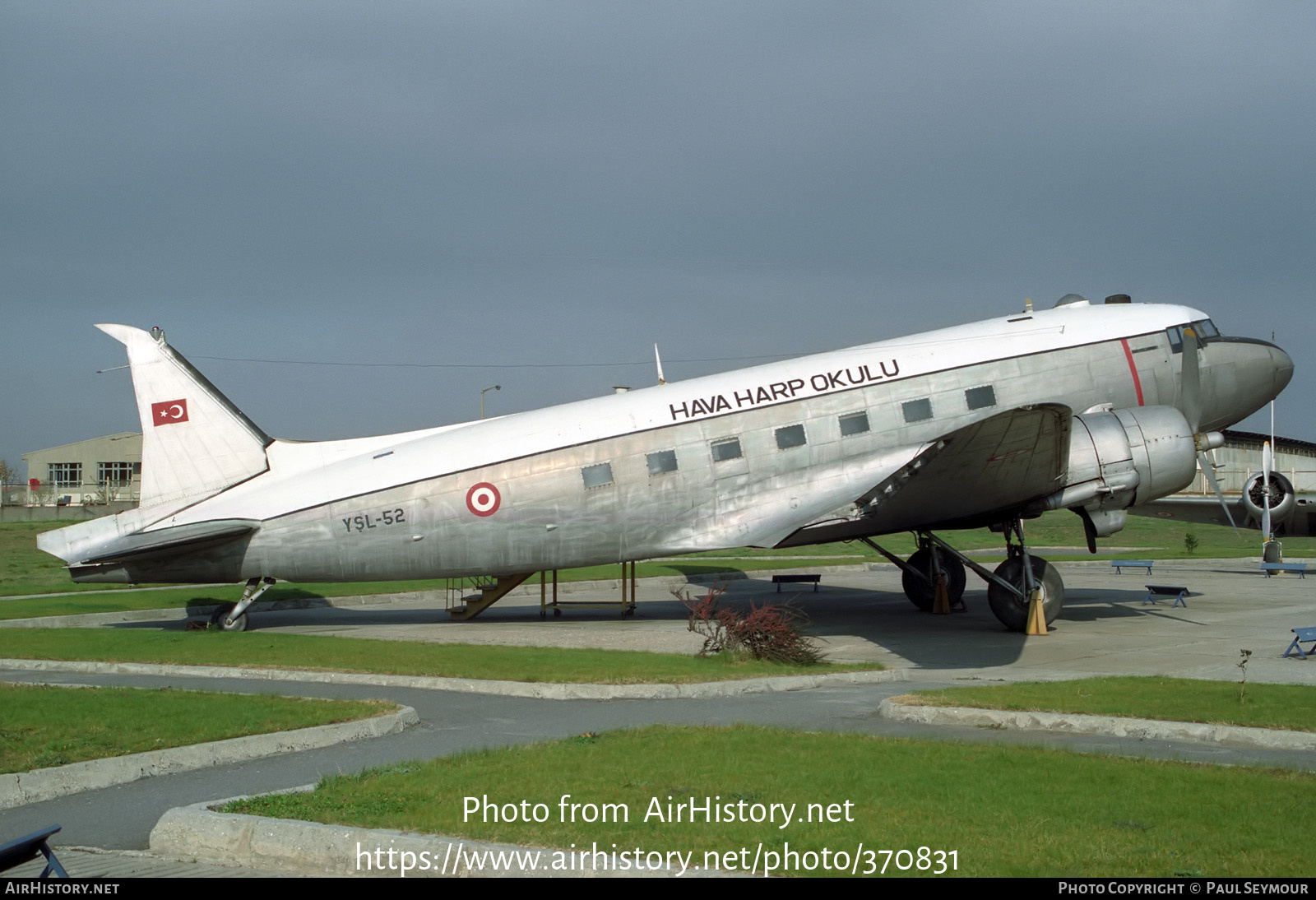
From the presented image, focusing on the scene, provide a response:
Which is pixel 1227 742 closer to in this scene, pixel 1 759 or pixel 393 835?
pixel 393 835

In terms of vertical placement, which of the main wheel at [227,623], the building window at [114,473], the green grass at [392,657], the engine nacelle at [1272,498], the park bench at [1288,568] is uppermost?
the building window at [114,473]

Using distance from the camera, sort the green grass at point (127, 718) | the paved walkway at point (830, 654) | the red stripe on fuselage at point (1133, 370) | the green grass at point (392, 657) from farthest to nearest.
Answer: the red stripe on fuselage at point (1133, 370) < the green grass at point (392, 657) < the green grass at point (127, 718) < the paved walkway at point (830, 654)

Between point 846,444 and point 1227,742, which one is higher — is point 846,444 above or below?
above

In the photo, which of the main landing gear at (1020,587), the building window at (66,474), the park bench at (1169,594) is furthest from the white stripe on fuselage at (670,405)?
the building window at (66,474)

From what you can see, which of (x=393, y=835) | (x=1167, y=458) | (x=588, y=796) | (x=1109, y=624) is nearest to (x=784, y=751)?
(x=588, y=796)

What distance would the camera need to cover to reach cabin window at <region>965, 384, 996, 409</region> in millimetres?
18969

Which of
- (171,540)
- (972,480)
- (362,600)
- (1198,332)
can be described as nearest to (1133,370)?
(1198,332)

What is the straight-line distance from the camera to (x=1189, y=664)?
14328 mm

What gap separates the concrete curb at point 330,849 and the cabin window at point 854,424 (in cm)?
1367

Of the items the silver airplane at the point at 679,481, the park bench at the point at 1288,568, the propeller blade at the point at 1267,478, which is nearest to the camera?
the silver airplane at the point at 679,481

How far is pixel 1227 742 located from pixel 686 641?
983 centimetres

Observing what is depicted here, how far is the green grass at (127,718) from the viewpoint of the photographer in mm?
9023

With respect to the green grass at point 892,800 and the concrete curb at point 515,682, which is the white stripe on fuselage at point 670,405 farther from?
the green grass at point 892,800

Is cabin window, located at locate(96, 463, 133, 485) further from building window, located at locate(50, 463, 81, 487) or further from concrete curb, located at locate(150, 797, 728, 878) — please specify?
concrete curb, located at locate(150, 797, 728, 878)
